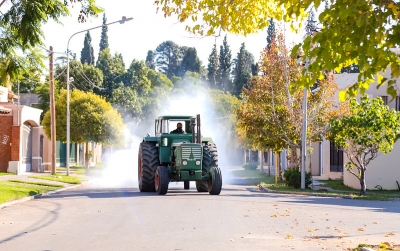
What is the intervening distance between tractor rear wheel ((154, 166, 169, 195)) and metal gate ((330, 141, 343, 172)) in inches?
776

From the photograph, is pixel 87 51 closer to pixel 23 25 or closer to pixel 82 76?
pixel 82 76

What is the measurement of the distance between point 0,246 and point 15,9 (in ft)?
38.6

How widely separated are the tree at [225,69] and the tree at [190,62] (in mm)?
Answer: 8549

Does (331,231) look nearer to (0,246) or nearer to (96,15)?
(0,246)

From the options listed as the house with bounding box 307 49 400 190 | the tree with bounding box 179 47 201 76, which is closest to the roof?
the house with bounding box 307 49 400 190

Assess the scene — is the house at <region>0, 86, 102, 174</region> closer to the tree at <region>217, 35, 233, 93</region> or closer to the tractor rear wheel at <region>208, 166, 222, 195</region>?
the tractor rear wheel at <region>208, 166, 222, 195</region>

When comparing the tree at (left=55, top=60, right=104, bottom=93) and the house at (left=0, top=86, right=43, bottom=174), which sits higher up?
the tree at (left=55, top=60, right=104, bottom=93)

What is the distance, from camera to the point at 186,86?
114 metres

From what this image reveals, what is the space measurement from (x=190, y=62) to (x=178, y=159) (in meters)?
108

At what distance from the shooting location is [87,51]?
112688 millimetres

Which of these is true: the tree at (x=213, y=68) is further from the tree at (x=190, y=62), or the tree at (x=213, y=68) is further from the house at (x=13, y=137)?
the house at (x=13, y=137)

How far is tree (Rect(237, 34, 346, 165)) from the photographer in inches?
1368

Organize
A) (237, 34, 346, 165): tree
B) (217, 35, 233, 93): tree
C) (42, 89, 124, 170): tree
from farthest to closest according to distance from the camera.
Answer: (217, 35, 233, 93): tree
(42, 89, 124, 170): tree
(237, 34, 346, 165): tree

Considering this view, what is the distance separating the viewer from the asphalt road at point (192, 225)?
11680 millimetres
